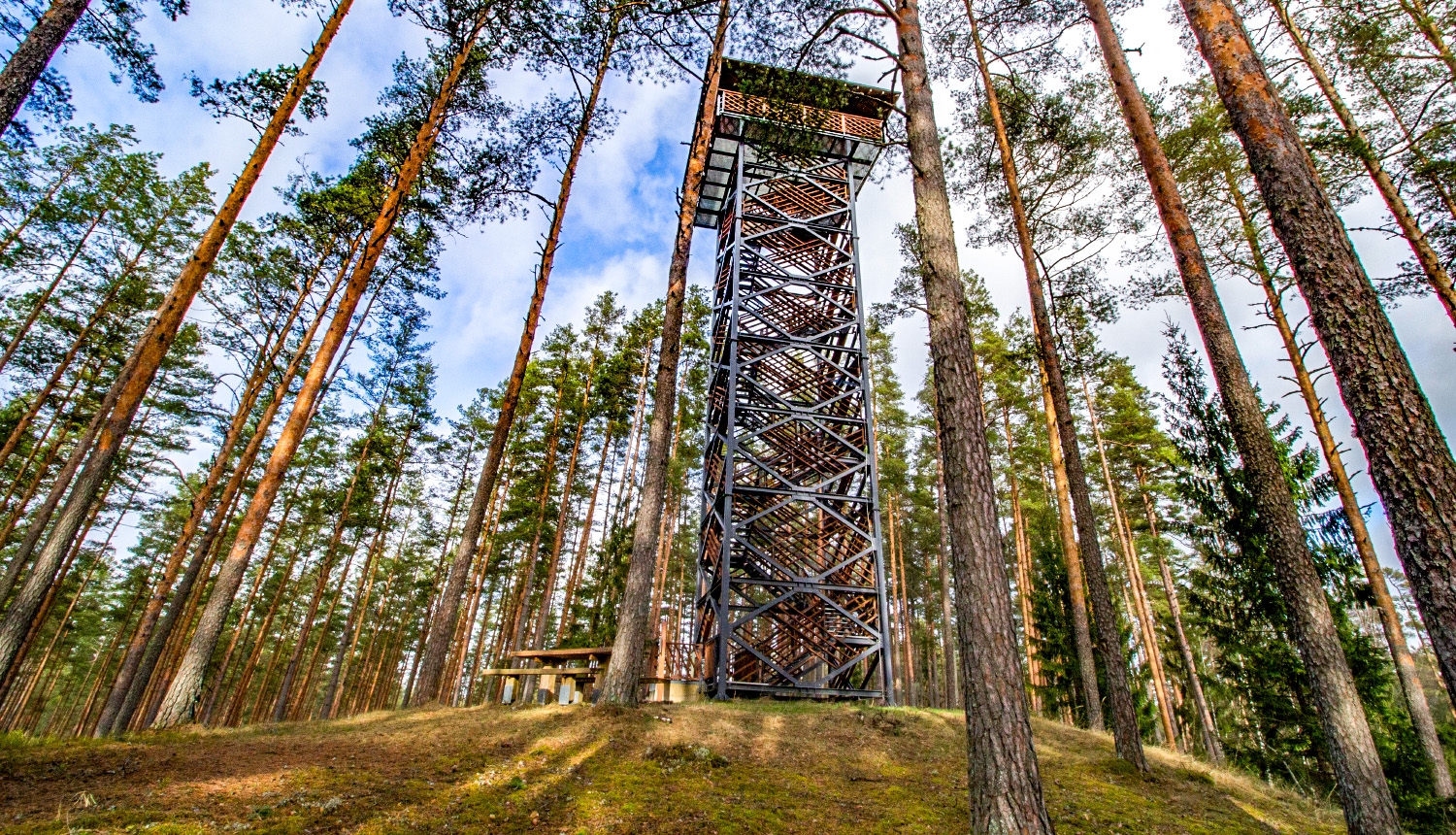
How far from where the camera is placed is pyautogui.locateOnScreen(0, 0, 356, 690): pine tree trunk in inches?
238

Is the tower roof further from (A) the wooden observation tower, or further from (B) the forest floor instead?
(B) the forest floor

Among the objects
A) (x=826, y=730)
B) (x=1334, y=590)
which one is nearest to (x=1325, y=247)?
(x=826, y=730)

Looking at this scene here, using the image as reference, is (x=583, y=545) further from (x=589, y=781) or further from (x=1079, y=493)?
(x=1079, y=493)

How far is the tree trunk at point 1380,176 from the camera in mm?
8375

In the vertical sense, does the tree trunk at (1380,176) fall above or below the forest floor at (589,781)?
above

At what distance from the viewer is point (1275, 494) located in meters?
5.15

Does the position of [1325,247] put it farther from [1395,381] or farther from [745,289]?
[745,289]

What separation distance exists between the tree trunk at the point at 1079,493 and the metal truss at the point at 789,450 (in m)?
3.01

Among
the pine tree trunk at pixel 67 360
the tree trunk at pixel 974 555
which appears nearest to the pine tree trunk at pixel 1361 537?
the tree trunk at pixel 974 555

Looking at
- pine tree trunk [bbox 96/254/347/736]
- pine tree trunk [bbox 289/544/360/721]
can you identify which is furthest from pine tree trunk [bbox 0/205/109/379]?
pine tree trunk [bbox 289/544/360/721]

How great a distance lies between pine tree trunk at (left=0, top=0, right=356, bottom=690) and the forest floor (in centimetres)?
221

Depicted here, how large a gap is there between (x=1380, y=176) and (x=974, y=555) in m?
11.3

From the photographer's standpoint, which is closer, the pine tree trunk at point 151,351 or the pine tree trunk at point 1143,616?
the pine tree trunk at point 151,351

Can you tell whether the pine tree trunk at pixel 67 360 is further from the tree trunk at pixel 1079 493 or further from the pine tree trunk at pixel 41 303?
the tree trunk at pixel 1079 493
